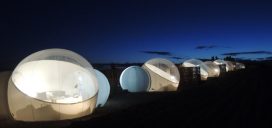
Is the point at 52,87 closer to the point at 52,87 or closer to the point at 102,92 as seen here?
the point at 52,87

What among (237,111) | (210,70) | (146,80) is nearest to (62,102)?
(237,111)

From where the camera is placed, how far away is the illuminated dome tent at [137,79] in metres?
26.0

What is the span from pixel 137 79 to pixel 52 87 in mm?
11460

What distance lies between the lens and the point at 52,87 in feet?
50.0

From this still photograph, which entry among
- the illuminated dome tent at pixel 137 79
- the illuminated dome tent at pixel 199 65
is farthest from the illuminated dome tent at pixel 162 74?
the illuminated dome tent at pixel 199 65

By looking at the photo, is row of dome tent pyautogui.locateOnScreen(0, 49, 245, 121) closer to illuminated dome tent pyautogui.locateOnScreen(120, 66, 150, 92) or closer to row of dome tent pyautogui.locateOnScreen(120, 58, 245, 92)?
illuminated dome tent pyautogui.locateOnScreen(120, 66, 150, 92)

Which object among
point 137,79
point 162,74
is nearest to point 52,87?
point 137,79

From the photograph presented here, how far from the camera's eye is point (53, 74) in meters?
15.6

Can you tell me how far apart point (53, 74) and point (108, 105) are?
3.97 metres

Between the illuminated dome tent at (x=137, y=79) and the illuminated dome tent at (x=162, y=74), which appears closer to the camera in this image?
the illuminated dome tent at (x=137, y=79)

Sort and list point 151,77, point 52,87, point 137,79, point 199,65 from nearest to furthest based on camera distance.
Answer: point 52,87 → point 137,79 → point 151,77 → point 199,65

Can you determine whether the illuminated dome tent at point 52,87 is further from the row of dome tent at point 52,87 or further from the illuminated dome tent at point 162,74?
the illuminated dome tent at point 162,74

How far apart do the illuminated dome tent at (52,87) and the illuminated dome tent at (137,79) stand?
9973 millimetres

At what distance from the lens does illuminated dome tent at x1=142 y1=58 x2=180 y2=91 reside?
26.7 m
